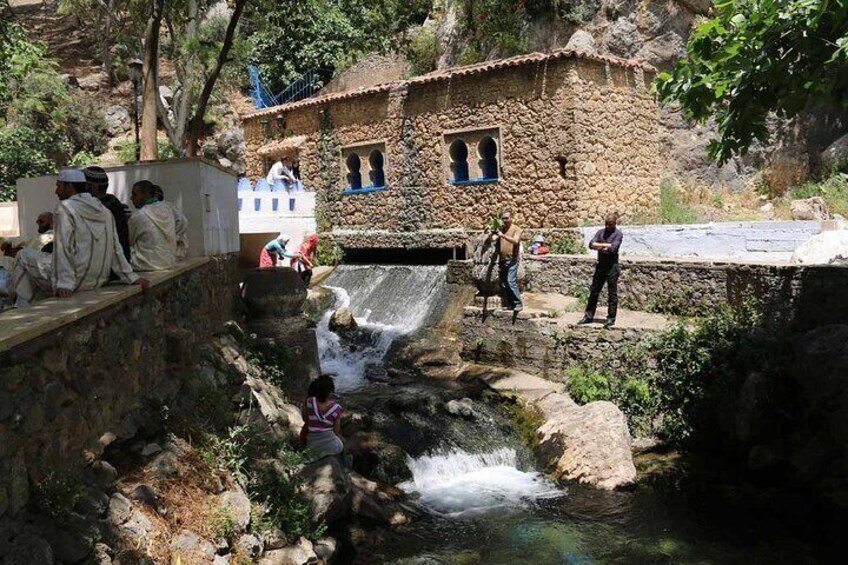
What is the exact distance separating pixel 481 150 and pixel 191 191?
1031 centimetres

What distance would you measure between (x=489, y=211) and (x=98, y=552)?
1426 centimetres

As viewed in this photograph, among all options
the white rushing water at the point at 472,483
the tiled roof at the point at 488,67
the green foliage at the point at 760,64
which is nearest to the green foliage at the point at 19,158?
the tiled roof at the point at 488,67

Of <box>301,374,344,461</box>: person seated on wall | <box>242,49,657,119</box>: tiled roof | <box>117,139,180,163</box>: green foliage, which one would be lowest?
<box>301,374,344,461</box>: person seated on wall

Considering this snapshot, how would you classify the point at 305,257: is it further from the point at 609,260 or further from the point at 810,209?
the point at 810,209

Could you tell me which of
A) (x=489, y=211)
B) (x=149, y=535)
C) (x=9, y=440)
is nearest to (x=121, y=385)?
(x=149, y=535)

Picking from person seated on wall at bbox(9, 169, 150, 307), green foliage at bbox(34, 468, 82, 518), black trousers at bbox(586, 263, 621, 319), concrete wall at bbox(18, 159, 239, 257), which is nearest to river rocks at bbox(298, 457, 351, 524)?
person seated on wall at bbox(9, 169, 150, 307)

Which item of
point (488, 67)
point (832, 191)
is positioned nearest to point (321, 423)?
point (488, 67)

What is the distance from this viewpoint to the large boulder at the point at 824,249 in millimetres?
11734

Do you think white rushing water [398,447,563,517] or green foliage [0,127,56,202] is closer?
white rushing water [398,447,563,517]

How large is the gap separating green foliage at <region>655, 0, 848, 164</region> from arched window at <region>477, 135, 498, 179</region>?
9.56 meters

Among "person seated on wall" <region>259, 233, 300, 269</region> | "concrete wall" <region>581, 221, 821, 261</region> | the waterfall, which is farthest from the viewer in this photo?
the waterfall

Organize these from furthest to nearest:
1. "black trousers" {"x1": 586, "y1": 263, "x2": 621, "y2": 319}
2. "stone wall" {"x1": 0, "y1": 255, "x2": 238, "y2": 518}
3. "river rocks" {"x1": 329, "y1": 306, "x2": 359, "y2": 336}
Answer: "river rocks" {"x1": 329, "y1": 306, "x2": 359, "y2": 336}, "black trousers" {"x1": 586, "y1": 263, "x2": 621, "y2": 319}, "stone wall" {"x1": 0, "y1": 255, "x2": 238, "y2": 518}

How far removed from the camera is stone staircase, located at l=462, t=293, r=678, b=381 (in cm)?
1234

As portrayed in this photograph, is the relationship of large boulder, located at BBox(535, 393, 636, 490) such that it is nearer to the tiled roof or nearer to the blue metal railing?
the tiled roof
